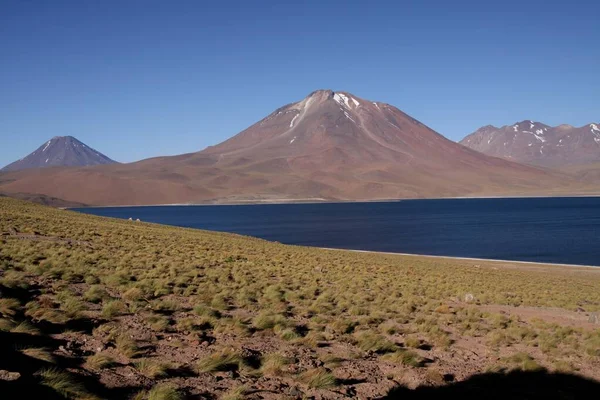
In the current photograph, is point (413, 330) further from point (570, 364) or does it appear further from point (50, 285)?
point (50, 285)

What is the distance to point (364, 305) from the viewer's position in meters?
12.1

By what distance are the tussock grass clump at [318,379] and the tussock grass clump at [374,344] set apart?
186cm

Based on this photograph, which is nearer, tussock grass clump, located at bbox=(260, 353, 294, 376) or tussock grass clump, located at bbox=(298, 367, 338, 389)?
tussock grass clump, located at bbox=(298, 367, 338, 389)

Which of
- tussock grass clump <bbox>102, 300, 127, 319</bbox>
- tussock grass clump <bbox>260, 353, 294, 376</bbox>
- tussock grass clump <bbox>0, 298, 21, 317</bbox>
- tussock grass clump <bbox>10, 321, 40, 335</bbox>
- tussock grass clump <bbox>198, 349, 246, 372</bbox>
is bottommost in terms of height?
tussock grass clump <bbox>260, 353, 294, 376</bbox>

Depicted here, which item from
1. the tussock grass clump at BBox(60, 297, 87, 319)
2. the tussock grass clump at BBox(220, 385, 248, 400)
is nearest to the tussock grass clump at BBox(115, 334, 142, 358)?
the tussock grass clump at BBox(60, 297, 87, 319)

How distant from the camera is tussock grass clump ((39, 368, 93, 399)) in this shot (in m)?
4.86

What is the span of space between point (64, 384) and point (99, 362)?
0.89m

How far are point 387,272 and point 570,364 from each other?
495 inches

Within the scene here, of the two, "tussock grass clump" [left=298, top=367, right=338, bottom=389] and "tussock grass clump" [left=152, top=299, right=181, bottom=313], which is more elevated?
"tussock grass clump" [left=152, top=299, right=181, bottom=313]

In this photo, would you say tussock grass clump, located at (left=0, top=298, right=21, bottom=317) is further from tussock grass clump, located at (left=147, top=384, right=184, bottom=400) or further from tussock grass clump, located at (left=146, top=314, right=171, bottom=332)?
tussock grass clump, located at (left=147, top=384, right=184, bottom=400)

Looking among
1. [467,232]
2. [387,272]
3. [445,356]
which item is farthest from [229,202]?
[445,356]

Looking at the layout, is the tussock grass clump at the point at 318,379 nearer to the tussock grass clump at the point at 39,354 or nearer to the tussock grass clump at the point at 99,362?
the tussock grass clump at the point at 99,362

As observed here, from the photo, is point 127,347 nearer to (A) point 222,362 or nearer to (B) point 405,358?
(A) point 222,362

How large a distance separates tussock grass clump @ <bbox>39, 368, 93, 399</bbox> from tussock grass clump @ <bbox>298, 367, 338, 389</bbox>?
2.54 meters
